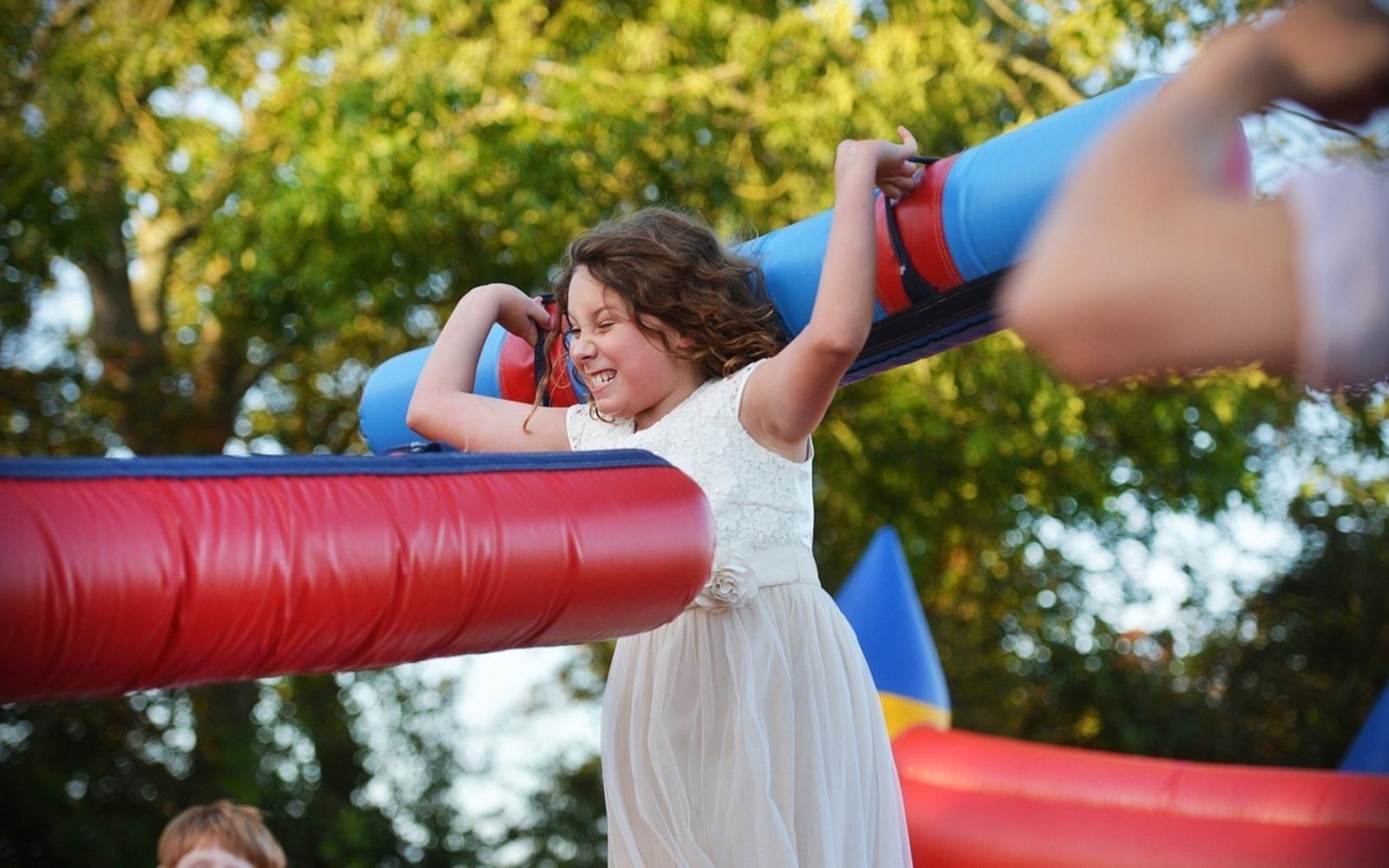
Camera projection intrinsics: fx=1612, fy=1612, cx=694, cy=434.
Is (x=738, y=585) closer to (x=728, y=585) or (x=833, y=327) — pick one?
(x=728, y=585)

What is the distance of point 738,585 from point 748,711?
0.49 feet

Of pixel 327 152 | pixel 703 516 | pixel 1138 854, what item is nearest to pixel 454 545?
pixel 703 516

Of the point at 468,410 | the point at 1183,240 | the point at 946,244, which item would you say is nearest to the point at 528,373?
the point at 468,410

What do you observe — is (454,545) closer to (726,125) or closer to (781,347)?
(781,347)

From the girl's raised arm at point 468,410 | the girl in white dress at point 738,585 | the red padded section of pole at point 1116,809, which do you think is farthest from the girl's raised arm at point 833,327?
the red padded section of pole at point 1116,809

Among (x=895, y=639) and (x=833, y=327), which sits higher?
(x=833, y=327)

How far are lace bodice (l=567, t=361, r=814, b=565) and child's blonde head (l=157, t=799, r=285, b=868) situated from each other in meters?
1.19

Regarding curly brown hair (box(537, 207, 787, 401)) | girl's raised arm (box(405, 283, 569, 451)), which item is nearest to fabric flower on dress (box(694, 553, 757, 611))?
curly brown hair (box(537, 207, 787, 401))

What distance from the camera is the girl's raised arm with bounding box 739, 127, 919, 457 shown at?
1781mm

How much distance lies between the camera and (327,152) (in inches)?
200

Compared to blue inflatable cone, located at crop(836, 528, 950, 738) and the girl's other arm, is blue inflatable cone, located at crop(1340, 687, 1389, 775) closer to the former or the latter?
blue inflatable cone, located at crop(836, 528, 950, 738)

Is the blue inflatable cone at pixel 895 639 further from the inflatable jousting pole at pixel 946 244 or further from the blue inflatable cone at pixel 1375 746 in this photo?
the inflatable jousting pole at pixel 946 244

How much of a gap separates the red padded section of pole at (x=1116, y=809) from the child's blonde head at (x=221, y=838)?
5.78 ft

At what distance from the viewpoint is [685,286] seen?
2070mm
